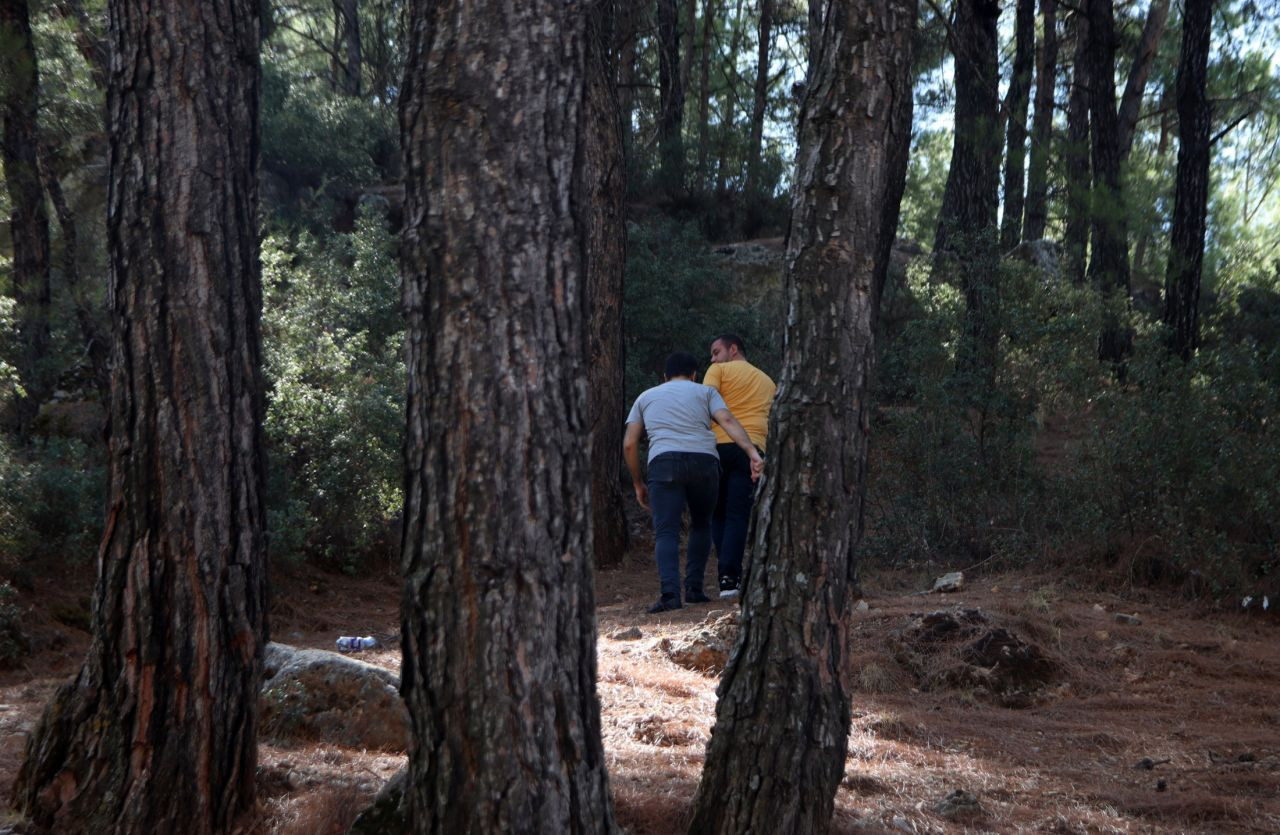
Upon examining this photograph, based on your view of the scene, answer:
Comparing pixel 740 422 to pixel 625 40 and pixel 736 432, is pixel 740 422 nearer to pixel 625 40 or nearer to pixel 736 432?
pixel 736 432

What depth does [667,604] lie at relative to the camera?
837 centimetres

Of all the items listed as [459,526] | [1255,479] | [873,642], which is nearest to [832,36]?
[459,526]

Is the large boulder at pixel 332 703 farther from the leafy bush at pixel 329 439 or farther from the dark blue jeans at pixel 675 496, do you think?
the leafy bush at pixel 329 439

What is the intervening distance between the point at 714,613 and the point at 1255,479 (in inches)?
174

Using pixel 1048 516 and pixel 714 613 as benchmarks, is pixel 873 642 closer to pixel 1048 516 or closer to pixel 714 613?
pixel 714 613

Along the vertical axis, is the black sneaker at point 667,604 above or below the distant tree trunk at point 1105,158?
below

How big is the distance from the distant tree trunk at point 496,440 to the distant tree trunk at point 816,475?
0.86 metres

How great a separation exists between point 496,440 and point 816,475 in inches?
55.3

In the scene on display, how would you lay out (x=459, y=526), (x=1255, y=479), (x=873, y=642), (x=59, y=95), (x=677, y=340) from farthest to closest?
(x=677, y=340), (x=59, y=95), (x=1255, y=479), (x=873, y=642), (x=459, y=526)

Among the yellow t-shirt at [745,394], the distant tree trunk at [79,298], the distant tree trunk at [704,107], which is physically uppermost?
the distant tree trunk at [704,107]

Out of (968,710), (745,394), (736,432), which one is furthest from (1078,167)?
(968,710)

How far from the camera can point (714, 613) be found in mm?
7602

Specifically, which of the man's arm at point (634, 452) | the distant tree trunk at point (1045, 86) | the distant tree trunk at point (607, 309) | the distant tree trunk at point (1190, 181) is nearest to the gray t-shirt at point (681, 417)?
the man's arm at point (634, 452)

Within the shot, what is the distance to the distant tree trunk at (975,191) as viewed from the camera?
1030cm
